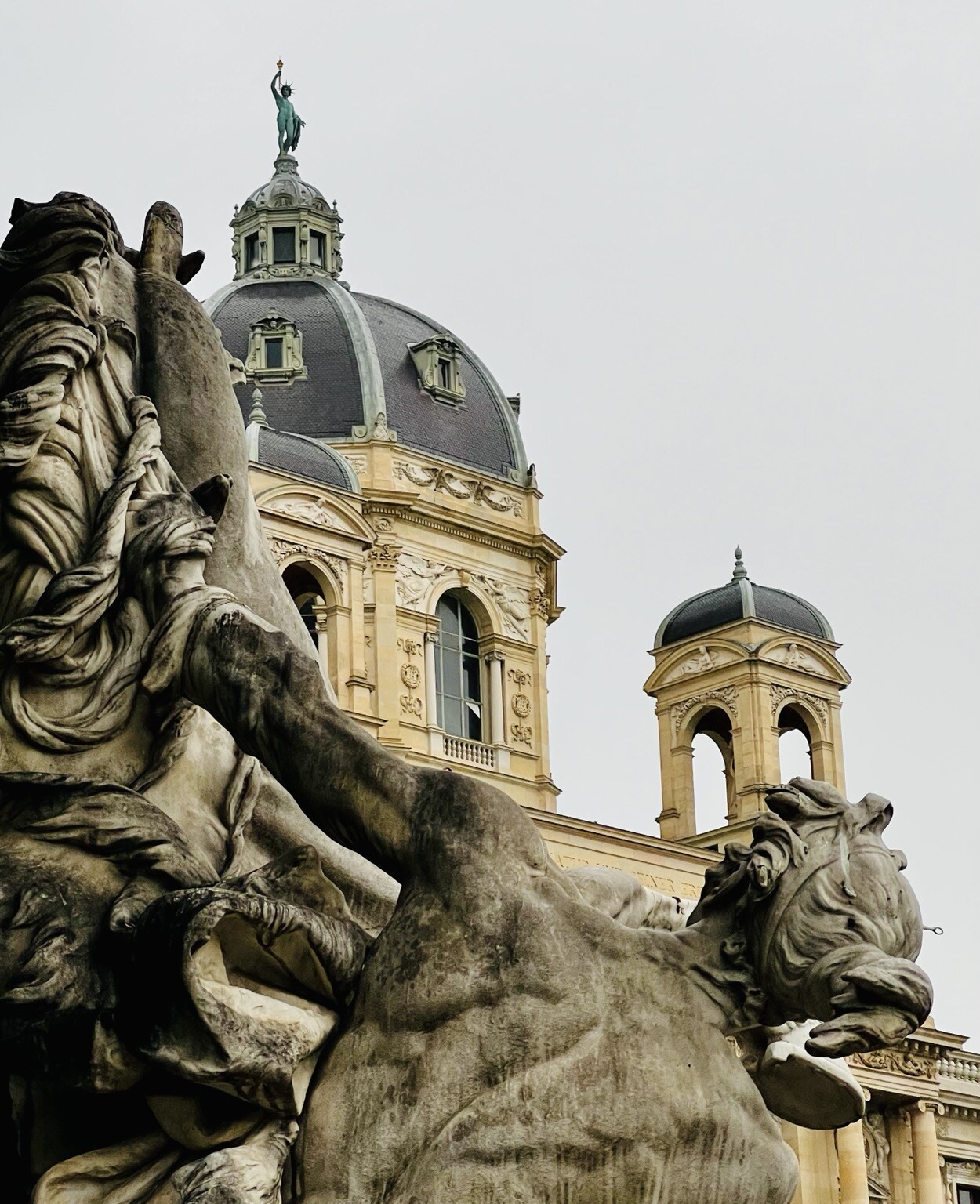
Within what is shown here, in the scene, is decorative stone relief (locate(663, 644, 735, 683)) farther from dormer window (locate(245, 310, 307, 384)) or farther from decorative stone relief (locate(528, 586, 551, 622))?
dormer window (locate(245, 310, 307, 384))

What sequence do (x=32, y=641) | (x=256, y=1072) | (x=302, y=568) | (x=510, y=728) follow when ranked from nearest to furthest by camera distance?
(x=256, y=1072), (x=32, y=641), (x=302, y=568), (x=510, y=728)

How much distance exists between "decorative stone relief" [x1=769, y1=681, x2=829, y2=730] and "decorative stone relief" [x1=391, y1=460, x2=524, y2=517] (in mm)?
4659

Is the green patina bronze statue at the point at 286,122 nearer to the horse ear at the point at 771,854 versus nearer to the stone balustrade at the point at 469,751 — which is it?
the stone balustrade at the point at 469,751

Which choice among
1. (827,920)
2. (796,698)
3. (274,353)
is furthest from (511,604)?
(827,920)

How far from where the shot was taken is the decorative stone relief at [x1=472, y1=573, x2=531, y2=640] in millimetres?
41938

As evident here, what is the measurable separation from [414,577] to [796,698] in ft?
18.4

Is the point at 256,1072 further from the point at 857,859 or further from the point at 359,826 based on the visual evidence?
the point at 857,859

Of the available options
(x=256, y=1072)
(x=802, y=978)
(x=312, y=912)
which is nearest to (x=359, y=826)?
(x=312, y=912)

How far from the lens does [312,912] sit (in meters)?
2.75

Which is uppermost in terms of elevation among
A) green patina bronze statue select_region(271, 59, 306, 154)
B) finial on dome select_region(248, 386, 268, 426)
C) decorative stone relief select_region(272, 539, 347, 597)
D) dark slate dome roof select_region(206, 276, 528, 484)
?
green patina bronze statue select_region(271, 59, 306, 154)

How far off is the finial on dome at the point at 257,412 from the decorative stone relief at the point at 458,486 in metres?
2.15

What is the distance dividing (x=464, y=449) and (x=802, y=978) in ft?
133

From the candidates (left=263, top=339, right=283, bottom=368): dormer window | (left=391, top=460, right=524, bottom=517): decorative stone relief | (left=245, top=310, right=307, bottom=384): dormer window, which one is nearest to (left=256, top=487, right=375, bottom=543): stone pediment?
(left=391, top=460, right=524, bottom=517): decorative stone relief

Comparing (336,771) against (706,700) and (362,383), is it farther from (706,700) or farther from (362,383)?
(362,383)
